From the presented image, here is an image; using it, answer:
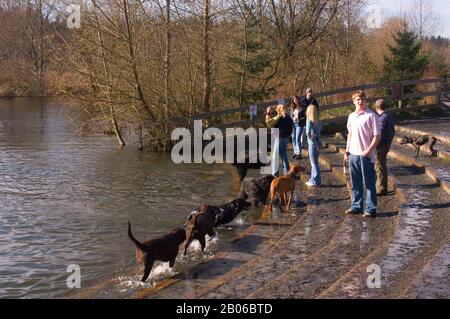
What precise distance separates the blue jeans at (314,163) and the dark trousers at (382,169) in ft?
4.67

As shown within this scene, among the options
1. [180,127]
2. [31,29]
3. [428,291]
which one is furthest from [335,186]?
[31,29]

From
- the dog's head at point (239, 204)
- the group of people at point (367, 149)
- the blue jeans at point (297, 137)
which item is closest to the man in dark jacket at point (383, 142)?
the group of people at point (367, 149)

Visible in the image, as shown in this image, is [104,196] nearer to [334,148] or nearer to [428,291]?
[334,148]

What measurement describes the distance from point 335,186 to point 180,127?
934 cm

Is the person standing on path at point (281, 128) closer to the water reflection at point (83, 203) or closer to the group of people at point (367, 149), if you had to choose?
the water reflection at point (83, 203)

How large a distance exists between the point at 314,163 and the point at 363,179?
7.83 ft

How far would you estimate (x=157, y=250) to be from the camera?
A: 22.5 feet

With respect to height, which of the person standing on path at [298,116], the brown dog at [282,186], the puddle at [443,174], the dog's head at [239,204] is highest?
the person standing on path at [298,116]

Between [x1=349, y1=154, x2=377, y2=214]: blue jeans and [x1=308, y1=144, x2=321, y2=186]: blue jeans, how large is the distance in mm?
2117

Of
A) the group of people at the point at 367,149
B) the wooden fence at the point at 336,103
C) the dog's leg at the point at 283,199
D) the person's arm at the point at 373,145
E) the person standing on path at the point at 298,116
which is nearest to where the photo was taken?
the person's arm at the point at 373,145

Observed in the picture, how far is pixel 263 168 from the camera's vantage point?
1458 cm

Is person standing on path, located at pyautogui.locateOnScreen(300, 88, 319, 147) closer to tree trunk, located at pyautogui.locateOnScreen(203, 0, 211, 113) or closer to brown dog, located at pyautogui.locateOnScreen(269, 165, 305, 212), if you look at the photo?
brown dog, located at pyautogui.locateOnScreen(269, 165, 305, 212)

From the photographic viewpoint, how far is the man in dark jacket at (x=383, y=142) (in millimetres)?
9086

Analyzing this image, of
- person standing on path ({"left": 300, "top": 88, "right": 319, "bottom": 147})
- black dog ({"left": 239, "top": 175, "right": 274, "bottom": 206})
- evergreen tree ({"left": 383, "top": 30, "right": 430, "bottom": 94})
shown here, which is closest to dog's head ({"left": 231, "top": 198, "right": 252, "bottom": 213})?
black dog ({"left": 239, "top": 175, "right": 274, "bottom": 206})
